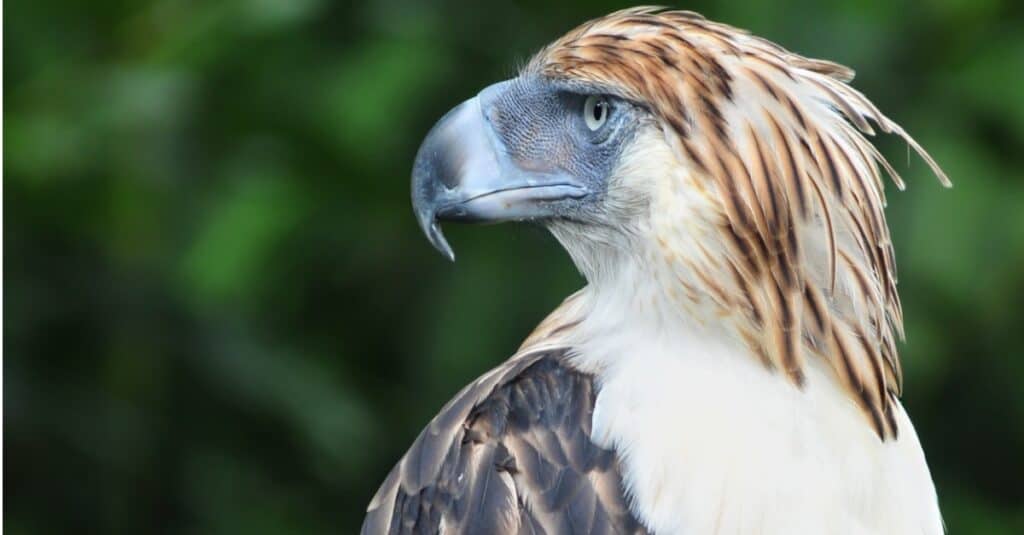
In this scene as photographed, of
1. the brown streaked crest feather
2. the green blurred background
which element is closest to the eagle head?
the brown streaked crest feather

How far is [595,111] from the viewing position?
2277 mm

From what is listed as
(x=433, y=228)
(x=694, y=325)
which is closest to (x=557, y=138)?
(x=433, y=228)

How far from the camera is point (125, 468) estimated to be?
4.11 metres

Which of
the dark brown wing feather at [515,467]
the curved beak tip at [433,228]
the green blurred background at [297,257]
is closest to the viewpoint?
the dark brown wing feather at [515,467]

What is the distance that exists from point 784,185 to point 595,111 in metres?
0.32

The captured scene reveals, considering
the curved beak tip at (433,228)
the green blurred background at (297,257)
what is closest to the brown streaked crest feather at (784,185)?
the curved beak tip at (433,228)

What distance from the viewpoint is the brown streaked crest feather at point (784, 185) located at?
2.15 meters

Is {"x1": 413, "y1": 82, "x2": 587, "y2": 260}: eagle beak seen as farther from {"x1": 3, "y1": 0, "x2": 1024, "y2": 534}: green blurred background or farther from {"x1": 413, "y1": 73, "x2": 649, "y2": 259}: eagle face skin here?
{"x1": 3, "y1": 0, "x2": 1024, "y2": 534}: green blurred background

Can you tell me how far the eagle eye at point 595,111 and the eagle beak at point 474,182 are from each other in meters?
0.09

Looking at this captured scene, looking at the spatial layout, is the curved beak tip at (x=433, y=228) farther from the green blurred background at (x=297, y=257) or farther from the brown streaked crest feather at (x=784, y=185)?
the green blurred background at (x=297, y=257)

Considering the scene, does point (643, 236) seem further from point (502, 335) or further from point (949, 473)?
point (949, 473)

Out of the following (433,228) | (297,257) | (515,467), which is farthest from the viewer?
(297,257)

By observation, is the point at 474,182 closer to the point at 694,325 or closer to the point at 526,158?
the point at 526,158

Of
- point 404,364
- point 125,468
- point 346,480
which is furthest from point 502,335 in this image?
point 125,468
